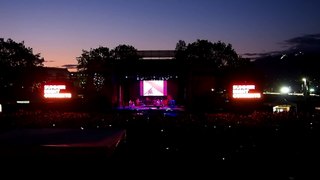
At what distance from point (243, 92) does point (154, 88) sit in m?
7.19

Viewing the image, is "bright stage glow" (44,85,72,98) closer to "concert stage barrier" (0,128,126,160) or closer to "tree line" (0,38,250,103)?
"tree line" (0,38,250,103)

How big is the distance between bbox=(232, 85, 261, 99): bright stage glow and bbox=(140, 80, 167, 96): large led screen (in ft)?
19.0

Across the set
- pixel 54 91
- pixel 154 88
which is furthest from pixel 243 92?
pixel 54 91

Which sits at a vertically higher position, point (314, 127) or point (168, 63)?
point (168, 63)

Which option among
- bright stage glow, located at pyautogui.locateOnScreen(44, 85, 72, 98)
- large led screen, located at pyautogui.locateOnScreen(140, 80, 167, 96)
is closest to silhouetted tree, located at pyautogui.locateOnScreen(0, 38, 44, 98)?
bright stage glow, located at pyautogui.locateOnScreen(44, 85, 72, 98)

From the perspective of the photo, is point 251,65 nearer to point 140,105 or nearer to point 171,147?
point 140,105

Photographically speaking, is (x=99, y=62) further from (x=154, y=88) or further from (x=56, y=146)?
(x=56, y=146)

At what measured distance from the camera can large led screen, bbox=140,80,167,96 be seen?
30.3 meters

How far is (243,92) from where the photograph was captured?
28734mm

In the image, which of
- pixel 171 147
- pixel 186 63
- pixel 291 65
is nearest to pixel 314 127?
pixel 171 147

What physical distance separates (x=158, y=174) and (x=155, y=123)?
167 inches

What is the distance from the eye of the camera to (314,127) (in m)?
10.1

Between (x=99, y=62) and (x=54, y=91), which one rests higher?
(x=99, y=62)

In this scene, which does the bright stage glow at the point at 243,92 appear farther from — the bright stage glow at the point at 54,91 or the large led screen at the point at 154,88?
the bright stage glow at the point at 54,91
